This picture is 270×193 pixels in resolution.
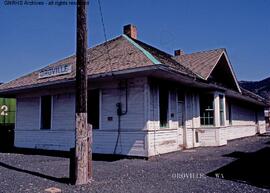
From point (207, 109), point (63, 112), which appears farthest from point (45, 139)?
point (207, 109)

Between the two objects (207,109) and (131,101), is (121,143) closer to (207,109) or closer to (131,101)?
(131,101)

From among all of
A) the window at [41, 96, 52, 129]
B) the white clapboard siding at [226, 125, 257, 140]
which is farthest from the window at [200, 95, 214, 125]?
the window at [41, 96, 52, 129]

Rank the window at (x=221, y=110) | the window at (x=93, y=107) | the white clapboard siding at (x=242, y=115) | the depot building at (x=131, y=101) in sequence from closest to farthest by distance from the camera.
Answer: the depot building at (x=131, y=101)
the window at (x=93, y=107)
the window at (x=221, y=110)
the white clapboard siding at (x=242, y=115)

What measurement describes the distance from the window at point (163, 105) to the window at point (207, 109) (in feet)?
12.1

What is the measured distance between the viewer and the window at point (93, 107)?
12.9 meters

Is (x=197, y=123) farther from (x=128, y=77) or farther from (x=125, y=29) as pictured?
(x=125, y=29)

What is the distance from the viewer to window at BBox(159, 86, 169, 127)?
12.4 metres

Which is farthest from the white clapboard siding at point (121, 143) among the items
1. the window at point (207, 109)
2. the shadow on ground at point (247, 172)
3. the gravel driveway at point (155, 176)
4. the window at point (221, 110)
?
the window at point (221, 110)

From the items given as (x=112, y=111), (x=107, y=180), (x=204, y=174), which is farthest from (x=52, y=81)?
(x=204, y=174)

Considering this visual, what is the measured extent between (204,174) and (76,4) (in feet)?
18.9

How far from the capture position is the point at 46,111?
1527 centimetres

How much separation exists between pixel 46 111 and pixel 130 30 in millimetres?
6309

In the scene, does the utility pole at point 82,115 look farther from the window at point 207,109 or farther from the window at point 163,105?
the window at point 207,109

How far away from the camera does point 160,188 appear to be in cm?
648
